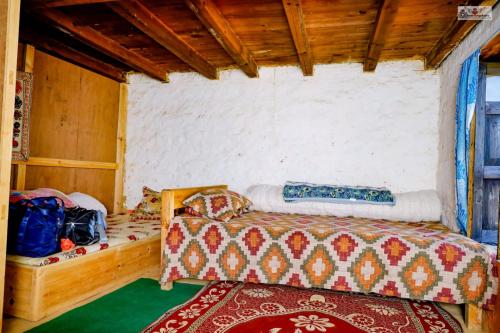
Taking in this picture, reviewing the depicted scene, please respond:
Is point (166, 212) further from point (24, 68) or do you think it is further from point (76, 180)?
point (24, 68)

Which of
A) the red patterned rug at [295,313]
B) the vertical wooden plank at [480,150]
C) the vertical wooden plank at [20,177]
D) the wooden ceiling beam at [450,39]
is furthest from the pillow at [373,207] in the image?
the vertical wooden plank at [20,177]

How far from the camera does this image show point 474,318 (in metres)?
2.21

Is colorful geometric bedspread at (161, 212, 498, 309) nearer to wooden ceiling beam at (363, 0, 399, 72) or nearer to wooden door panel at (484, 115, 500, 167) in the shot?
wooden door panel at (484, 115, 500, 167)

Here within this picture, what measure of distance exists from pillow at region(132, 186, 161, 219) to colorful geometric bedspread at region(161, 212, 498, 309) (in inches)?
47.8

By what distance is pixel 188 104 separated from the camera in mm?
4316

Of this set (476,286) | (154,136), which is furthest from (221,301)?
(154,136)

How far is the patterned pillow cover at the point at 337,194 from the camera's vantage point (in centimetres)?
335

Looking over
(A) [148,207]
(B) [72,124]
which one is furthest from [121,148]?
(A) [148,207]

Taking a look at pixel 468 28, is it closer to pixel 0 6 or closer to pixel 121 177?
pixel 0 6

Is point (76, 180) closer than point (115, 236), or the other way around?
point (115, 236)

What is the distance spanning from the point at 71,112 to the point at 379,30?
10.5ft

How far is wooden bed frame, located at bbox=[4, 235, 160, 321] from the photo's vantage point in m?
2.07

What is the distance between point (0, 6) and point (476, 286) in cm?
330

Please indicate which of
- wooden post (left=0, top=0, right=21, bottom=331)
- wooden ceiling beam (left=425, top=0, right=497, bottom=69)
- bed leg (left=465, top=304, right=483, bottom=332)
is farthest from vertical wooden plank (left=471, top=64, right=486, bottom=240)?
wooden post (left=0, top=0, right=21, bottom=331)
